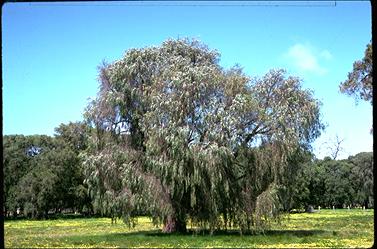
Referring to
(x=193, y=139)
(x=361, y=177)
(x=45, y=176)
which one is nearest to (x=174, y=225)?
(x=193, y=139)

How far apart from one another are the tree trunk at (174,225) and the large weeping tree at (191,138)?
0.17 feet

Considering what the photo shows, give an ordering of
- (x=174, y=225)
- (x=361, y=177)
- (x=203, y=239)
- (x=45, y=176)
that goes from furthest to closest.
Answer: (x=361, y=177)
(x=45, y=176)
(x=174, y=225)
(x=203, y=239)

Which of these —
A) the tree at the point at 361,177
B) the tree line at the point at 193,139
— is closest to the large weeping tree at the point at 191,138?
the tree line at the point at 193,139

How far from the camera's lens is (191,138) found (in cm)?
1953

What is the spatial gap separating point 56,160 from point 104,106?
31.9 m

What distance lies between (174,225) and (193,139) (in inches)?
162

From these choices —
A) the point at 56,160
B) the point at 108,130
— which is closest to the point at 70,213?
the point at 56,160

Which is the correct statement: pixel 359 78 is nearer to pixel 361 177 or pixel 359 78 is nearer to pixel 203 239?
pixel 203 239

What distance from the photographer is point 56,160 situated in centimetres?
5216

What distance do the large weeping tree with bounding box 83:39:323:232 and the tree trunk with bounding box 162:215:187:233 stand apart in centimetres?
5

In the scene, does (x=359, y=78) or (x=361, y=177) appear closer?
(x=359, y=78)

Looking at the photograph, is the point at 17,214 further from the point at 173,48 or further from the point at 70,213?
the point at 173,48

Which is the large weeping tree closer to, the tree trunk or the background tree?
the tree trunk

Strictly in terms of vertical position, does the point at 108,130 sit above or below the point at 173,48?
below
